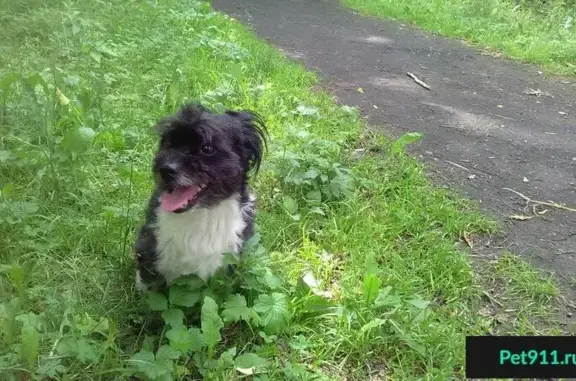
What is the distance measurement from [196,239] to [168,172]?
0.37 meters

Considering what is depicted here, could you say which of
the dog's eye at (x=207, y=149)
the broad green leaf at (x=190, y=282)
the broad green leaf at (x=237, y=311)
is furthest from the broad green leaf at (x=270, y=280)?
the dog's eye at (x=207, y=149)

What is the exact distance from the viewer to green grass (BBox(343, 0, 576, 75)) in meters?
8.02

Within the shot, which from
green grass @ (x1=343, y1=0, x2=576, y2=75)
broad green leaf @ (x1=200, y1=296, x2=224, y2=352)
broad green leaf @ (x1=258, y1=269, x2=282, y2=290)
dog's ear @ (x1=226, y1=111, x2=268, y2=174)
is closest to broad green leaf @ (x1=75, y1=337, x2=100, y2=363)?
broad green leaf @ (x1=200, y1=296, x2=224, y2=352)

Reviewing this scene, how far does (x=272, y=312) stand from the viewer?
2514mm

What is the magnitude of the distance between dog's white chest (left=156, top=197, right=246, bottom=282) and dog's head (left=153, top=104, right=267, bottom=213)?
76mm

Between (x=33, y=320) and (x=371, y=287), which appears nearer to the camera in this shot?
(x=33, y=320)

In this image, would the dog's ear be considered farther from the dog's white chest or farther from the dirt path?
the dirt path

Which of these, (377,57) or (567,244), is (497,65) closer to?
(377,57)

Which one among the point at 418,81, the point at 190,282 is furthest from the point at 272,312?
the point at 418,81

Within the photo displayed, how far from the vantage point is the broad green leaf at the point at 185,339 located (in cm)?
221

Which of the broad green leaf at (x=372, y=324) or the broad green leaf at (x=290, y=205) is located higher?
the broad green leaf at (x=372, y=324)

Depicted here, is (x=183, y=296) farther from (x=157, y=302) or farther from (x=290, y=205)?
(x=290, y=205)

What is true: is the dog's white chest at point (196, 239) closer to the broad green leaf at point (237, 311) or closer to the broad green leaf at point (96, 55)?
the broad green leaf at point (237, 311)

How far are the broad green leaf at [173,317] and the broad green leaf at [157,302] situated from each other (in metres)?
0.03
